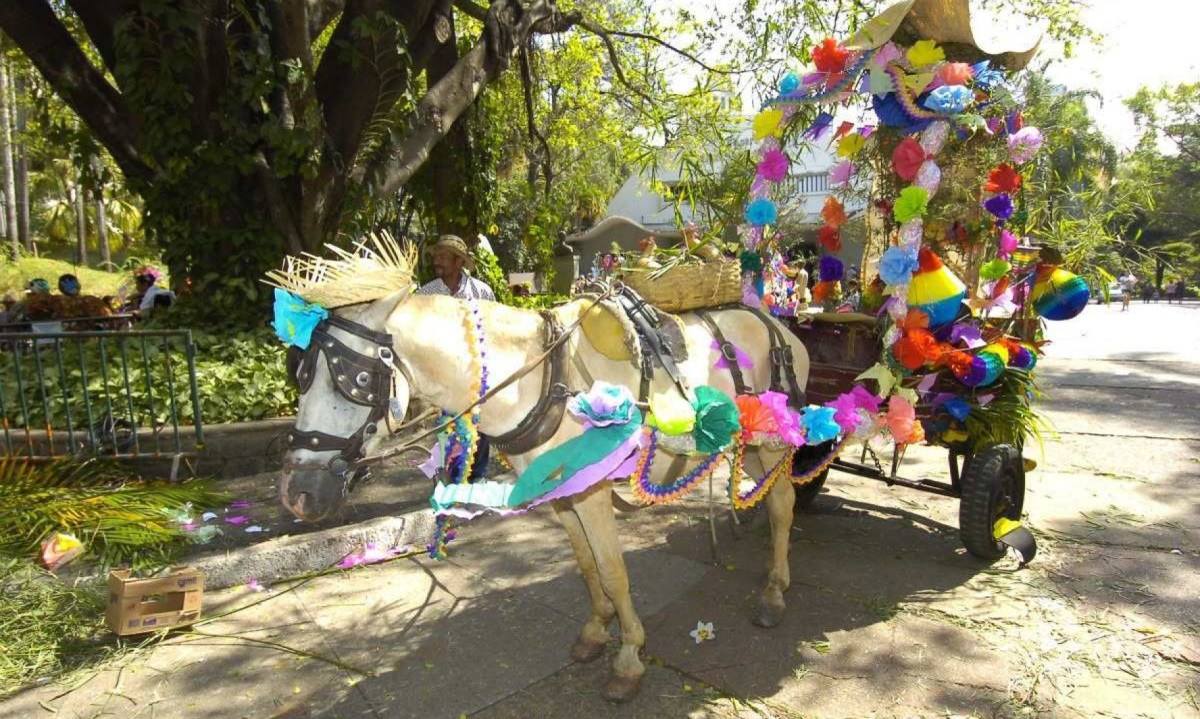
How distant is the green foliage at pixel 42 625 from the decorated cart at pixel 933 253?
405 centimetres

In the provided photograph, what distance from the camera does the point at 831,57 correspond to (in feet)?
12.8

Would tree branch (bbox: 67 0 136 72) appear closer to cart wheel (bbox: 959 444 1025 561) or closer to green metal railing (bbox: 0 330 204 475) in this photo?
green metal railing (bbox: 0 330 204 475)

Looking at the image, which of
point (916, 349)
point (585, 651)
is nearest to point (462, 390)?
point (585, 651)

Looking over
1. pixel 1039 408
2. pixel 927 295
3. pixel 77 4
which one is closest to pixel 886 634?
pixel 927 295

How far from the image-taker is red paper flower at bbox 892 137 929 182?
11.8ft

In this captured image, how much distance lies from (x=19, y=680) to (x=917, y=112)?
522cm

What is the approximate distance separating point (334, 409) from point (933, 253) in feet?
10.4

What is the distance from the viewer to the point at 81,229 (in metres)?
33.4

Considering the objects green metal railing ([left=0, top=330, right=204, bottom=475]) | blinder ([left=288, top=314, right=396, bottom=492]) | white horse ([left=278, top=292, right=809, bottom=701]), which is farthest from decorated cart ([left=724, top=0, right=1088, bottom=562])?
green metal railing ([left=0, top=330, right=204, bottom=475])

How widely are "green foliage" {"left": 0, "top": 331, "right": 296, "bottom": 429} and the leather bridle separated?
119 inches

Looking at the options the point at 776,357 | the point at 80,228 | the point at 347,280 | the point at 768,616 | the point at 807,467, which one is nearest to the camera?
the point at 347,280

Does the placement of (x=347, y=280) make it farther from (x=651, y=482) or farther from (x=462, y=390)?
(x=651, y=482)

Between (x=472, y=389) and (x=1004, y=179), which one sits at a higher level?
(x=1004, y=179)

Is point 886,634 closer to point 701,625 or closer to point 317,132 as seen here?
point 701,625
